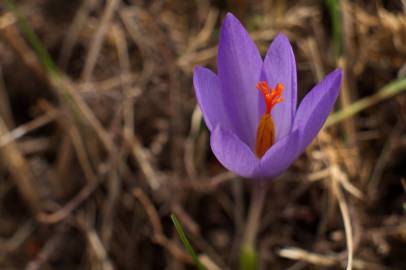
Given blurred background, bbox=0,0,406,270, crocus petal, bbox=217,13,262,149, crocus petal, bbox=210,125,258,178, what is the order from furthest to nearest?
blurred background, bbox=0,0,406,270 < crocus petal, bbox=217,13,262,149 < crocus petal, bbox=210,125,258,178

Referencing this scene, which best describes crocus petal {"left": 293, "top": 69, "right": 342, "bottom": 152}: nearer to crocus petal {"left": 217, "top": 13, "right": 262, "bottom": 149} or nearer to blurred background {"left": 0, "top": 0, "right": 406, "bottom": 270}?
crocus petal {"left": 217, "top": 13, "right": 262, "bottom": 149}

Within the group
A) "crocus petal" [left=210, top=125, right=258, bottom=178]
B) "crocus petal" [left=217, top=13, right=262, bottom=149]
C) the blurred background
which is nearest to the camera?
"crocus petal" [left=210, top=125, right=258, bottom=178]

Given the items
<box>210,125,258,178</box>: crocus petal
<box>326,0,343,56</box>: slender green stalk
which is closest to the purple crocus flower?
<box>210,125,258,178</box>: crocus petal

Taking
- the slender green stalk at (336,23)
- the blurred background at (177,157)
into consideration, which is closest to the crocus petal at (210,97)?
the blurred background at (177,157)

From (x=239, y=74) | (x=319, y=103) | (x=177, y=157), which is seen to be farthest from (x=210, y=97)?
(x=177, y=157)

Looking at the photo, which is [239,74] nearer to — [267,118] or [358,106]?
[267,118]

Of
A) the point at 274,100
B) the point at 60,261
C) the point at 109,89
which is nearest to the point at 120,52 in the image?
the point at 109,89

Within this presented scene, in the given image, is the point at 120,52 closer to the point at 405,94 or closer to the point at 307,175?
the point at 307,175
